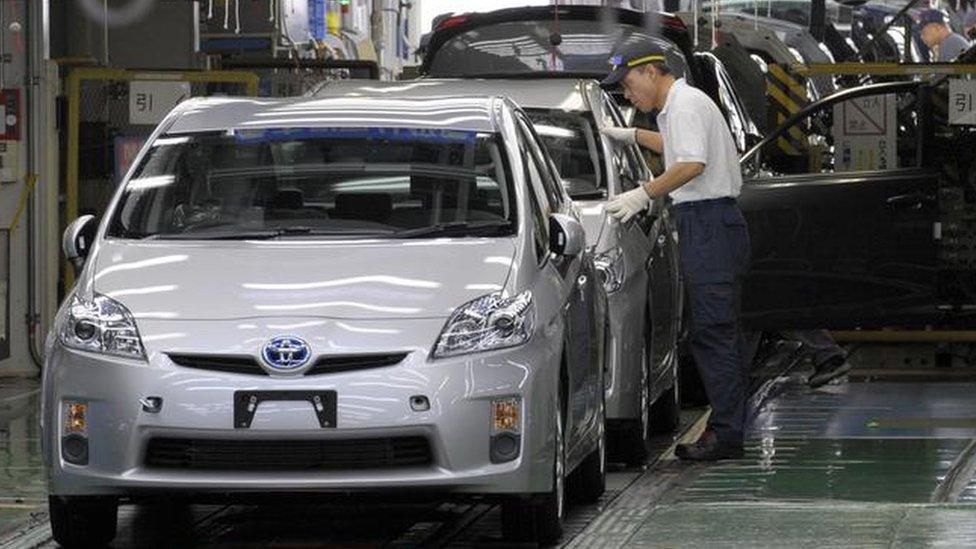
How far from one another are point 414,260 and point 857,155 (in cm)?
876

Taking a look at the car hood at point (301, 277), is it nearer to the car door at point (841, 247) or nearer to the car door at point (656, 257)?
the car door at point (656, 257)

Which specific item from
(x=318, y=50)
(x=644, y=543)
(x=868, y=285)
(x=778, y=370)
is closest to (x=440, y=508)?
(x=644, y=543)

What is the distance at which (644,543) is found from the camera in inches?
372

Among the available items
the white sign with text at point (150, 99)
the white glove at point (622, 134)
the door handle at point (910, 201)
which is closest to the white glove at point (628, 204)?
the white glove at point (622, 134)

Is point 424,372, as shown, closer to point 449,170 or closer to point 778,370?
point 449,170

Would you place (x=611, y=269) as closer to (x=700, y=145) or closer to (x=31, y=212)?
(x=700, y=145)

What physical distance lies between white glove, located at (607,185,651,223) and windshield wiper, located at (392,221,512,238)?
2.00m

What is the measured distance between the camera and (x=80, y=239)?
9883mm

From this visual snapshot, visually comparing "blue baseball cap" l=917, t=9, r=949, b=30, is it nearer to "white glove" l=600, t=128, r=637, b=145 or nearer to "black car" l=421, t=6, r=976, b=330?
"black car" l=421, t=6, r=976, b=330

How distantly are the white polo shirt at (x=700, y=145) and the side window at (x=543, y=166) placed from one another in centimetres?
115

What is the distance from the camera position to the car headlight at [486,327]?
29.4 feet

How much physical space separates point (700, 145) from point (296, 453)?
365 centimetres

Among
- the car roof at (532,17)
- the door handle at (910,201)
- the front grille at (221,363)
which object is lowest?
the front grille at (221,363)

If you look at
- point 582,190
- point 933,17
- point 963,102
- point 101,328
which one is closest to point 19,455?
point 582,190
